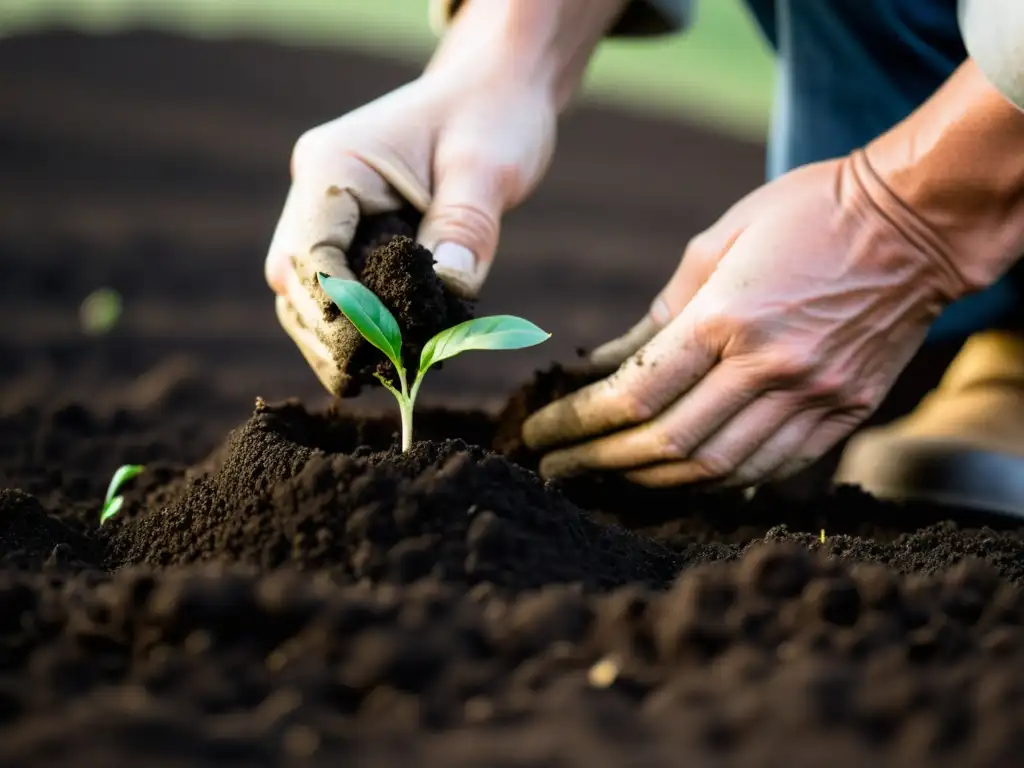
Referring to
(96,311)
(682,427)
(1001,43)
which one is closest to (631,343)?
(682,427)

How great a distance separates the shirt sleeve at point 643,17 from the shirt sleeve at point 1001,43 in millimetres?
874

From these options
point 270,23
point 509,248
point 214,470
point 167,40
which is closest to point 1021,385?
point 214,470

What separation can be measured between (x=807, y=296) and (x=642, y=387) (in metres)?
0.29

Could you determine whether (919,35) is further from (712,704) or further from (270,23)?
(270,23)

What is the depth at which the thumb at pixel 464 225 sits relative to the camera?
5.33 feet

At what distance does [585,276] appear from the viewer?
4.89 meters

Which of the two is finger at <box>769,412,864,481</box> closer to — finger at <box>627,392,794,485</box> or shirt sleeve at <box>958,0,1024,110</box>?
finger at <box>627,392,794,485</box>

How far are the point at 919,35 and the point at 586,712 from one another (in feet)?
6.72

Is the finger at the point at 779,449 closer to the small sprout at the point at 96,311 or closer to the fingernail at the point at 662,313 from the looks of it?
the fingernail at the point at 662,313

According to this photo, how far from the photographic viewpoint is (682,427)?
167 centimetres

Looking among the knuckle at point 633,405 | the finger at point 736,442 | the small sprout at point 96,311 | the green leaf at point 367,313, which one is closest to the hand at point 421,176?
the green leaf at point 367,313

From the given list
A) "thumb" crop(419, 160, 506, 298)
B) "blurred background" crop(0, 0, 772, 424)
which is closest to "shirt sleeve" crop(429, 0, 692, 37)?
"blurred background" crop(0, 0, 772, 424)

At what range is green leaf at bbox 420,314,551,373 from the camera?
1334 mm

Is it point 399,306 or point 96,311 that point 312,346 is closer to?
point 399,306
